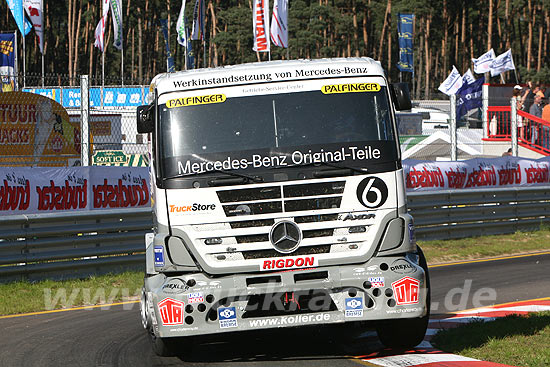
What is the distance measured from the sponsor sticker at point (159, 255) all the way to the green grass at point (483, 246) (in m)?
8.57

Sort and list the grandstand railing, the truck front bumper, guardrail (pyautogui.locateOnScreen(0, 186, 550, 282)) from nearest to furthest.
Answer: the truck front bumper
guardrail (pyautogui.locateOnScreen(0, 186, 550, 282))
the grandstand railing

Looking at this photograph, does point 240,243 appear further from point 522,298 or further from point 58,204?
point 58,204

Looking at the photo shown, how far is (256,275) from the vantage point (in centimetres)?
721

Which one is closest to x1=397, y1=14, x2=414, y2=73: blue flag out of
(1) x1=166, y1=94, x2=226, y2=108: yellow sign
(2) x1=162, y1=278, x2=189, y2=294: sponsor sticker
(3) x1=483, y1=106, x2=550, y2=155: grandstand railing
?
(3) x1=483, y1=106, x2=550, y2=155: grandstand railing

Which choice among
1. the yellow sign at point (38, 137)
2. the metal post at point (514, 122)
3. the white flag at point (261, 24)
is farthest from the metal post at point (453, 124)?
the white flag at point (261, 24)

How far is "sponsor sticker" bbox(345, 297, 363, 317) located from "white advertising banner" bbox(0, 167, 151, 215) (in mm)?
7101

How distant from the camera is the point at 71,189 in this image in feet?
44.0

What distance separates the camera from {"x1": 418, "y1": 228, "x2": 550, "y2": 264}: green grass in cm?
1574

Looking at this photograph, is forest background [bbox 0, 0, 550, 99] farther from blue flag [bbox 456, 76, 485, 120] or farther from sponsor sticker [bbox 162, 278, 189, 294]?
sponsor sticker [bbox 162, 278, 189, 294]

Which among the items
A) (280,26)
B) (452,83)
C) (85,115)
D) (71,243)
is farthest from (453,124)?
(280,26)

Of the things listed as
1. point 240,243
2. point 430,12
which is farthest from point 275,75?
point 430,12

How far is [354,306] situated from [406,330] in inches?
28.5

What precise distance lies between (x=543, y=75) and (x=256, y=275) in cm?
6770

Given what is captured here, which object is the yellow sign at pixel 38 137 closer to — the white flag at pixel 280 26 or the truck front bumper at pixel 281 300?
the truck front bumper at pixel 281 300
